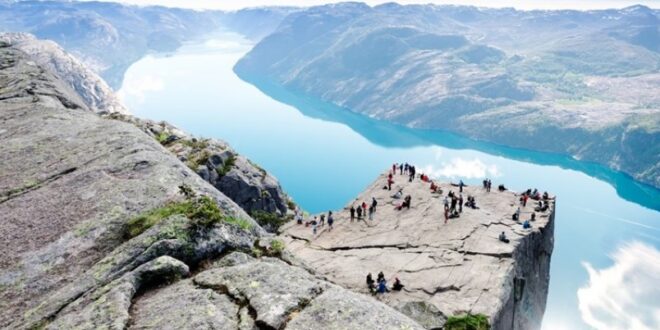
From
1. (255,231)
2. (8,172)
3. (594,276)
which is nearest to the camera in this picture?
(255,231)

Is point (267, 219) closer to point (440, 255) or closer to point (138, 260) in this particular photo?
point (440, 255)

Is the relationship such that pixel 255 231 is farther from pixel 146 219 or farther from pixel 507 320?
pixel 507 320

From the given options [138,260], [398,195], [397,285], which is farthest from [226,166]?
[138,260]

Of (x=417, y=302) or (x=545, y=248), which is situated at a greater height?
(x=417, y=302)

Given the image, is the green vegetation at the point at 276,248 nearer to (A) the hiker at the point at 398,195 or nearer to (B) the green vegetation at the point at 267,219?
(A) the hiker at the point at 398,195

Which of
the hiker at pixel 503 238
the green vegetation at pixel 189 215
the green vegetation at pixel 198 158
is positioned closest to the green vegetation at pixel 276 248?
the green vegetation at pixel 189 215

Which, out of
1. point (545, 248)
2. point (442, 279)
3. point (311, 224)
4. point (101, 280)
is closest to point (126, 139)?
point (101, 280)

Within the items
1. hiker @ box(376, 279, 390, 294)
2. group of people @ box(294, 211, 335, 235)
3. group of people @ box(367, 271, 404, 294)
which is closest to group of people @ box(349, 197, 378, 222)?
group of people @ box(294, 211, 335, 235)
